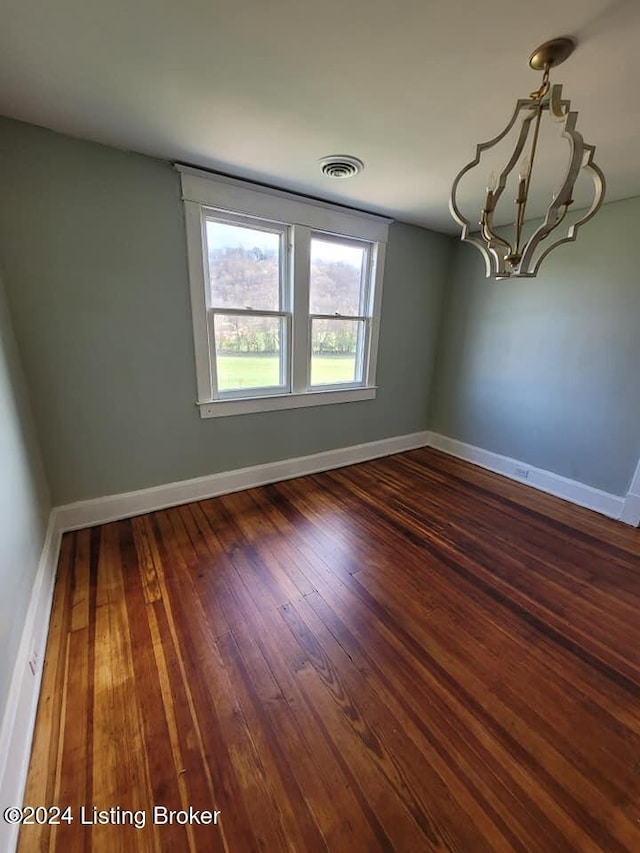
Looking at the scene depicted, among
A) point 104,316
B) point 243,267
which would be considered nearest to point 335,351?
point 243,267

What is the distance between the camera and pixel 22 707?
1105 mm

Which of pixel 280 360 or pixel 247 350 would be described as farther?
pixel 280 360

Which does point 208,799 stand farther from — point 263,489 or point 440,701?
point 263,489

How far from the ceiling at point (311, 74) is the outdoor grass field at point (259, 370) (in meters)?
1.29

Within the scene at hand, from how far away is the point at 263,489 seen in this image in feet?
→ 9.46

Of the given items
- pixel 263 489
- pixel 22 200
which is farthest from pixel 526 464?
pixel 22 200

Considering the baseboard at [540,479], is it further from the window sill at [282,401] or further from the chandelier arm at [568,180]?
the chandelier arm at [568,180]

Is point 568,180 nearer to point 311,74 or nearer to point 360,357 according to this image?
point 311,74

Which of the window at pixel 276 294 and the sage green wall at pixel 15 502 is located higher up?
the window at pixel 276 294

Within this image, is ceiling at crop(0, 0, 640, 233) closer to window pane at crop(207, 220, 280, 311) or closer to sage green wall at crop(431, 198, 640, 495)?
window pane at crop(207, 220, 280, 311)

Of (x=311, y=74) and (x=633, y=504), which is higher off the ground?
(x=311, y=74)

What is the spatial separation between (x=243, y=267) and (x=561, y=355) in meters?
2.74

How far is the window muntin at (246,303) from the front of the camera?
2.41m

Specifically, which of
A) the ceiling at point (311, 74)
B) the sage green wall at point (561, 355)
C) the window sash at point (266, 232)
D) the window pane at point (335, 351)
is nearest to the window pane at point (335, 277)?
the window pane at point (335, 351)
